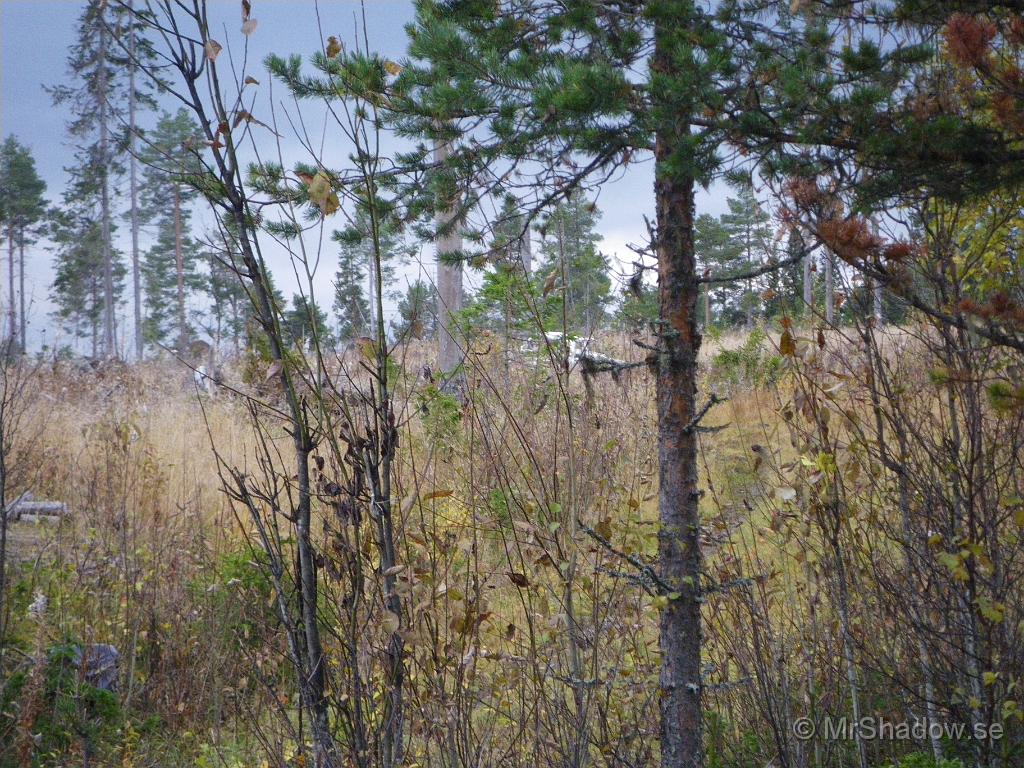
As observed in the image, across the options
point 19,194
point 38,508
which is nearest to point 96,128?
point 19,194

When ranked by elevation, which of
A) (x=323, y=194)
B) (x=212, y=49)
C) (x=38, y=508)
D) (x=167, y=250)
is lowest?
(x=38, y=508)

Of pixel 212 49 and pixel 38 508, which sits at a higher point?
pixel 212 49

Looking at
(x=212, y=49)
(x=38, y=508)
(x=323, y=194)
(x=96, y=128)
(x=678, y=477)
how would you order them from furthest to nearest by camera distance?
(x=96, y=128) → (x=38, y=508) → (x=678, y=477) → (x=212, y=49) → (x=323, y=194)

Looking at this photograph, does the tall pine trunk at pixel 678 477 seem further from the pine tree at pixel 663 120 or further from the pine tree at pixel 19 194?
the pine tree at pixel 19 194

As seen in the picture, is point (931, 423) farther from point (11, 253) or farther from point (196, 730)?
point (11, 253)

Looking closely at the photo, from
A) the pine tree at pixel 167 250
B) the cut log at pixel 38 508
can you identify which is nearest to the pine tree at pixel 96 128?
the pine tree at pixel 167 250

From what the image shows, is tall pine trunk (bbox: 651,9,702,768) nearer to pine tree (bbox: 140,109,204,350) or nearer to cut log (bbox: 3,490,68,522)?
cut log (bbox: 3,490,68,522)

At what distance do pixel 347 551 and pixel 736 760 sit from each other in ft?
7.33

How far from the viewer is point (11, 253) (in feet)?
107

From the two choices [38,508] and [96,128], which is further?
[96,128]

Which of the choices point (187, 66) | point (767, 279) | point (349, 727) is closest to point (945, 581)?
point (767, 279)

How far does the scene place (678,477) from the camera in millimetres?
2900

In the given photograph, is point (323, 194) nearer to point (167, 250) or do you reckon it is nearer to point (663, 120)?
point (663, 120)

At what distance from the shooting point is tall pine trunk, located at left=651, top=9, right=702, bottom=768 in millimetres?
2873
